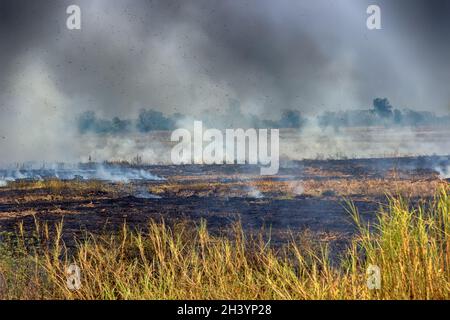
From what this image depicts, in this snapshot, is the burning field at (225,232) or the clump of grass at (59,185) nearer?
the burning field at (225,232)

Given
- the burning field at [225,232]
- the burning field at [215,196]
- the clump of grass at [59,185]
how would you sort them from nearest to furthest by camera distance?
the burning field at [225,232], the burning field at [215,196], the clump of grass at [59,185]

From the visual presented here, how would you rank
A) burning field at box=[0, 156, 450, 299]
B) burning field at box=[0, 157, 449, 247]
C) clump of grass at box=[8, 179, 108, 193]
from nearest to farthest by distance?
1. burning field at box=[0, 156, 450, 299]
2. burning field at box=[0, 157, 449, 247]
3. clump of grass at box=[8, 179, 108, 193]

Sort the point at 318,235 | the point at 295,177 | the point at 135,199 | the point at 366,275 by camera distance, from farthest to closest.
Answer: the point at 295,177 → the point at 135,199 → the point at 318,235 → the point at 366,275

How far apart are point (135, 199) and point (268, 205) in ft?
17.8

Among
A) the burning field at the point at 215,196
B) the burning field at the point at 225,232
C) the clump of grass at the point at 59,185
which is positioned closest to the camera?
the burning field at the point at 225,232

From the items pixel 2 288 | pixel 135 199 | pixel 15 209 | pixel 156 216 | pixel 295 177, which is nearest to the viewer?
pixel 2 288

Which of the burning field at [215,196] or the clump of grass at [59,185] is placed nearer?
the burning field at [215,196]

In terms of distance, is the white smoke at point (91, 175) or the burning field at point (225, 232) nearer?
the burning field at point (225, 232)

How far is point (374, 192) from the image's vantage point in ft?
98.5

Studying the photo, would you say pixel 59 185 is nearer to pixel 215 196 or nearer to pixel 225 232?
pixel 215 196

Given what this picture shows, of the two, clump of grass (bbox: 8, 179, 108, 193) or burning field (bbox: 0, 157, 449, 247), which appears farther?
clump of grass (bbox: 8, 179, 108, 193)
